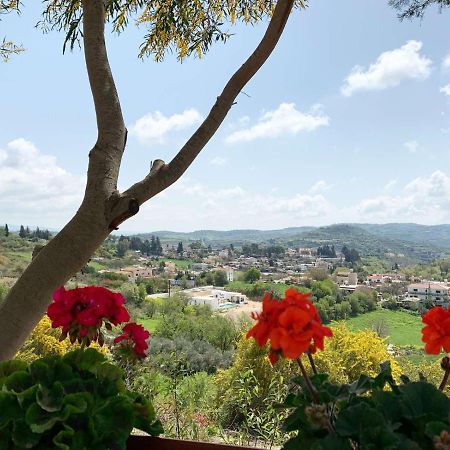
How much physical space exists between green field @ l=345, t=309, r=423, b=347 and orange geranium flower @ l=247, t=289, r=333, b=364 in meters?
5.34

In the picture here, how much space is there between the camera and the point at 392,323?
730 cm

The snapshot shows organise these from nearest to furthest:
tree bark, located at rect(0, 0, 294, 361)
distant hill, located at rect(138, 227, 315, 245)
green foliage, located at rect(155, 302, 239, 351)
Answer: tree bark, located at rect(0, 0, 294, 361) < green foliage, located at rect(155, 302, 239, 351) < distant hill, located at rect(138, 227, 315, 245)

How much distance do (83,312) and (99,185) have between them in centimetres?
51

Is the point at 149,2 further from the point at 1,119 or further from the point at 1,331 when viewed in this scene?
the point at 1,119

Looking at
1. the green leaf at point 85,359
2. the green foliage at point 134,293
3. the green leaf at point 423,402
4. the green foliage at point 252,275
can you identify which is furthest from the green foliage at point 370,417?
the green foliage at point 252,275

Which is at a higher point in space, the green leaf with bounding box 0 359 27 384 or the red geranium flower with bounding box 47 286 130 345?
the red geranium flower with bounding box 47 286 130 345

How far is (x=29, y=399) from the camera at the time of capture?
815mm

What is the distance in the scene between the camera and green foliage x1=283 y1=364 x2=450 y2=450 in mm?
668

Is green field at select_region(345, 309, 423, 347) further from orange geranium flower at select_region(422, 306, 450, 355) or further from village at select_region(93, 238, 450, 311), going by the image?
orange geranium flower at select_region(422, 306, 450, 355)

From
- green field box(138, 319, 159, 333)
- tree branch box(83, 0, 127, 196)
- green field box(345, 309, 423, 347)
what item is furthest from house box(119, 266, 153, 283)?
tree branch box(83, 0, 127, 196)

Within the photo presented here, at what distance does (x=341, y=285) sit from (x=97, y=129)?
29.9 feet

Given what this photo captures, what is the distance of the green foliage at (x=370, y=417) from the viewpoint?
0.67 m

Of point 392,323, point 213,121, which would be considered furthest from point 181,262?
point 213,121

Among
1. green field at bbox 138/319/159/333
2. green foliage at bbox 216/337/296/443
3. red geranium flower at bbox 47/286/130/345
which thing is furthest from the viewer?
green field at bbox 138/319/159/333
